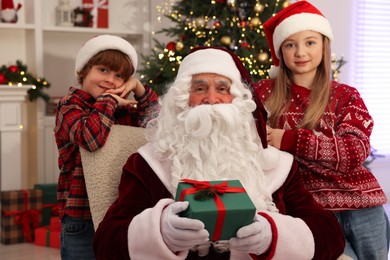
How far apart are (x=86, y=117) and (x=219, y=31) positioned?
8.65 ft

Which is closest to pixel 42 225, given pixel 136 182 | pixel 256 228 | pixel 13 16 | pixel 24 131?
pixel 24 131

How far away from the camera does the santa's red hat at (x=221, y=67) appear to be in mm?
2084

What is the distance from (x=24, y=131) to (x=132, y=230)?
431 cm

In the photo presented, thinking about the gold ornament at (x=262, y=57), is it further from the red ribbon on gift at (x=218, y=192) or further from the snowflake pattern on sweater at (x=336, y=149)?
the red ribbon on gift at (x=218, y=192)

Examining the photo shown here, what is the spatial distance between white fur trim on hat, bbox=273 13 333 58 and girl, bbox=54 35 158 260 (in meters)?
0.61

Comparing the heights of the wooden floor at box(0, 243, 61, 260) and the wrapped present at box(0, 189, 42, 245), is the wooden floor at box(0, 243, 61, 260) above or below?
below

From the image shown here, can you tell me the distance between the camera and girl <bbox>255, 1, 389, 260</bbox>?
2.23m

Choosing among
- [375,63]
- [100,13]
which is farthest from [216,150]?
[375,63]

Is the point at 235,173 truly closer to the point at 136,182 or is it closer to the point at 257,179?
the point at 257,179

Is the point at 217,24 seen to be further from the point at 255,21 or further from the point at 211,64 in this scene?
the point at 211,64

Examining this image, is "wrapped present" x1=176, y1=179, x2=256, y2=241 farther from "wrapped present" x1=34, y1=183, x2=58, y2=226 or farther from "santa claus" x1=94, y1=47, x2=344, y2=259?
"wrapped present" x1=34, y1=183, x2=58, y2=226

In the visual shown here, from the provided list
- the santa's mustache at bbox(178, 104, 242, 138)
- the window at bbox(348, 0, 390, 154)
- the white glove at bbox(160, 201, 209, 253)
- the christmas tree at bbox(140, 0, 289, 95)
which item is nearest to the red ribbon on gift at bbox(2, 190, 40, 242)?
the christmas tree at bbox(140, 0, 289, 95)

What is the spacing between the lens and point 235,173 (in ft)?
6.61

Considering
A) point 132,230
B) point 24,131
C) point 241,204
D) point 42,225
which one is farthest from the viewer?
point 24,131
